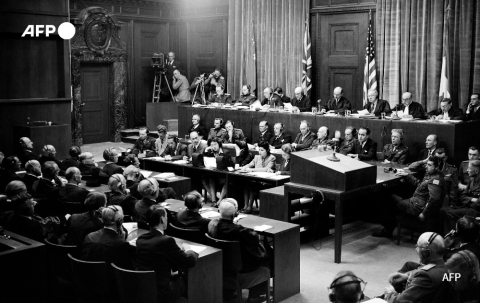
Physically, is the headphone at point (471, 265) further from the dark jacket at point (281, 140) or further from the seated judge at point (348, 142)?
the dark jacket at point (281, 140)

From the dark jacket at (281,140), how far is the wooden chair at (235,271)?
635cm

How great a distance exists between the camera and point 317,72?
15320mm

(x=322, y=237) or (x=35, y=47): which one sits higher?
(x=35, y=47)

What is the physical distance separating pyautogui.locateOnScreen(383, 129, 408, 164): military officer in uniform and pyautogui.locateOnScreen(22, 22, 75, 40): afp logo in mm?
6617

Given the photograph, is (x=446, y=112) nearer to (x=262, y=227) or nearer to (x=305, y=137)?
(x=305, y=137)

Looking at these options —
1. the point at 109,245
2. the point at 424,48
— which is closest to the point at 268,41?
the point at 424,48

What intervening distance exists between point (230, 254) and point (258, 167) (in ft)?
15.0

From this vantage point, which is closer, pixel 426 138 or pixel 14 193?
pixel 14 193

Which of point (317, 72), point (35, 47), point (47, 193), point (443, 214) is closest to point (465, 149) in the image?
point (443, 214)

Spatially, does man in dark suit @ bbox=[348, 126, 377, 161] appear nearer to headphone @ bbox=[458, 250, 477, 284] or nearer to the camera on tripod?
headphone @ bbox=[458, 250, 477, 284]

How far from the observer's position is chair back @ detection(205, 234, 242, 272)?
18.2 ft

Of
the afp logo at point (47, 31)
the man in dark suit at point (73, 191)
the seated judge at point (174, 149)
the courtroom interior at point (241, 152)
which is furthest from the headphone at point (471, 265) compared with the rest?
the afp logo at point (47, 31)

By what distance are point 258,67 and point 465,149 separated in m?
7.08

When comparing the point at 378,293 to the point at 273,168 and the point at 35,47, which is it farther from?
the point at 35,47
